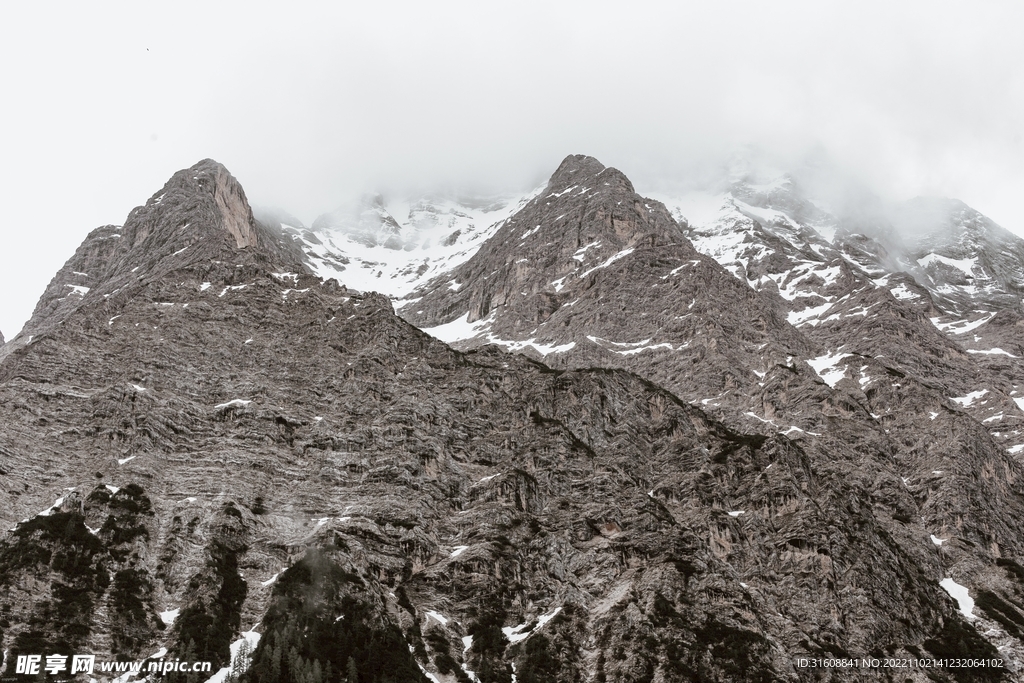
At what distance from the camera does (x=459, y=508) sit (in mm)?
146375

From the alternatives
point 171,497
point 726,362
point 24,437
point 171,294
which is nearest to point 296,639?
point 171,497

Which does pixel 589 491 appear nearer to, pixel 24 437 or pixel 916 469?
pixel 916 469

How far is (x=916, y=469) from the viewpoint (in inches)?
6594

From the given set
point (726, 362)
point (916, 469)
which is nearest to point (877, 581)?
point (916, 469)

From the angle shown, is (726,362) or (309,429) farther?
(726,362)

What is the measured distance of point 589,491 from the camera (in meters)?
150

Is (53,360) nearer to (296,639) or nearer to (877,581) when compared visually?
(296,639)

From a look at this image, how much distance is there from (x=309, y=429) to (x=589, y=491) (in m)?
44.6

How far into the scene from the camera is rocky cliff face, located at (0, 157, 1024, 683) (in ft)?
399

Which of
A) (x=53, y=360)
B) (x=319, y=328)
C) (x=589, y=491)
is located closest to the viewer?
(x=589, y=491)

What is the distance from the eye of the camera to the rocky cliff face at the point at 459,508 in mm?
121750

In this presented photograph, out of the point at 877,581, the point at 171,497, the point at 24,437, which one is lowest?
the point at 877,581

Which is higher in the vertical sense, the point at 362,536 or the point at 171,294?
the point at 171,294

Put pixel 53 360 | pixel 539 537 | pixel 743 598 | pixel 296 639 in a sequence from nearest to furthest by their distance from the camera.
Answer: pixel 296 639 → pixel 743 598 → pixel 539 537 → pixel 53 360
